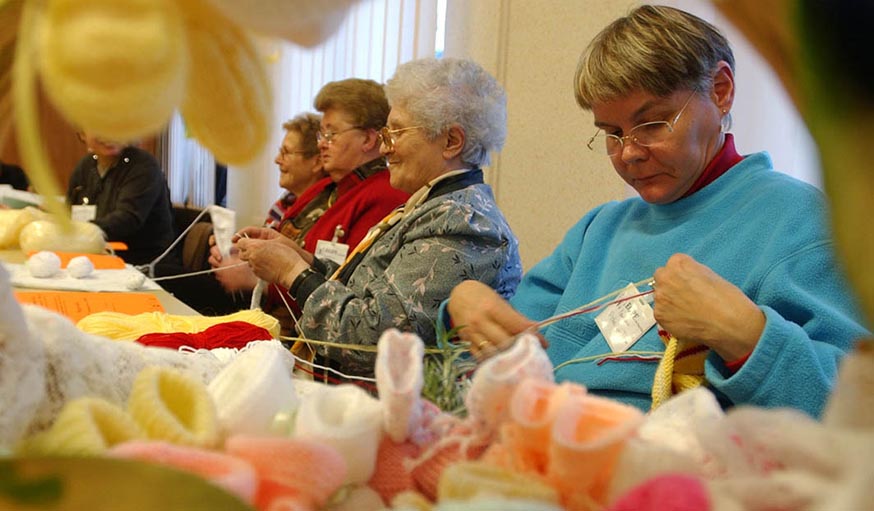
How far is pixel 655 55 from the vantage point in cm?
121

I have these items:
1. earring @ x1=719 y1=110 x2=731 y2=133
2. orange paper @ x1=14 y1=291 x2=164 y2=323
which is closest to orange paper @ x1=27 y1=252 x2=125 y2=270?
orange paper @ x1=14 y1=291 x2=164 y2=323

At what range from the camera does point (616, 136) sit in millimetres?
1314

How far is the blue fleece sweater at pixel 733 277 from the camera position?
94cm

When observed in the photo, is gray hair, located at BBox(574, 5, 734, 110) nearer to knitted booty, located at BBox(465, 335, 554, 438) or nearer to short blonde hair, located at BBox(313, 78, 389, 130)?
knitted booty, located at BBox(465, 335, 554, 438)

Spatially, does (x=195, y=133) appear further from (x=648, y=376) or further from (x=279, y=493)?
(x=648, y=376)

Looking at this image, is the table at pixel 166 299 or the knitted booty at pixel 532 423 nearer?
the knitted booty at pixel 532 423

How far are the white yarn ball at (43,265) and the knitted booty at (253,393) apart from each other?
189 cm

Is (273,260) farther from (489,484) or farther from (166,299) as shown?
(489,484)

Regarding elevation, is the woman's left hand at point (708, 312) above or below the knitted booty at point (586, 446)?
below

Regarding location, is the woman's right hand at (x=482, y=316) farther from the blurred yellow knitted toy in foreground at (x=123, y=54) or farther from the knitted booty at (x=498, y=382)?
the blurred yellow knitted toy in foreground at (x=123, y=54)

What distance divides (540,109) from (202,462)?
2.60 m

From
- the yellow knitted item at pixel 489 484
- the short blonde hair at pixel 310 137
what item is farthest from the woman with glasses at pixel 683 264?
the short blonde hair at pixel 310 137

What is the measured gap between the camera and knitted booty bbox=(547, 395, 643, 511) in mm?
390

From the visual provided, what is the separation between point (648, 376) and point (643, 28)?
52cm
